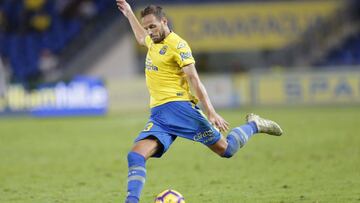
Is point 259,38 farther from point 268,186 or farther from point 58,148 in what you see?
point 268,186

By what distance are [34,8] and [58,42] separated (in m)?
1.72

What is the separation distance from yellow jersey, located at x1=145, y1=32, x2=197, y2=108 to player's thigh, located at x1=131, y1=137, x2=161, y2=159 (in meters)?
0.42

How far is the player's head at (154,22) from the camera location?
7.80m

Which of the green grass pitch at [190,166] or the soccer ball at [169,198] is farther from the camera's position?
the green grass pitch at [190,166]

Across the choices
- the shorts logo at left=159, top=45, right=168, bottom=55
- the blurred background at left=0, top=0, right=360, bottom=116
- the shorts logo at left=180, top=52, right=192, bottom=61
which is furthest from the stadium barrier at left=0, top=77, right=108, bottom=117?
the shorts logo at left=180, top=52, right=192, bottom=61

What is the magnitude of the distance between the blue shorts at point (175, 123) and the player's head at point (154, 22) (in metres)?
0.72

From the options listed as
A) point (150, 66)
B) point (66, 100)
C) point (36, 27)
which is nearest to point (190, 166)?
point (150, 66)

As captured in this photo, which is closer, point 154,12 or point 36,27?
point 154,12

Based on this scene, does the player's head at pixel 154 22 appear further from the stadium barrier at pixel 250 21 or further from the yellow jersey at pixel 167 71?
the stadium barrier at pixel 250 21

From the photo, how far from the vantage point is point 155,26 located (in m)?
7.84

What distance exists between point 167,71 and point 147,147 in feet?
2.71

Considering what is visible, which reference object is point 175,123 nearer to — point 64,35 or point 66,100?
point 66,100

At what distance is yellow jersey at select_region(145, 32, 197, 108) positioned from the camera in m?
7.88

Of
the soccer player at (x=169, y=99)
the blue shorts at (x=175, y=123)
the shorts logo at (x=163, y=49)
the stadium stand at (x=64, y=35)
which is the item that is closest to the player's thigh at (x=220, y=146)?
the soccer player at (x=169, y=99)
